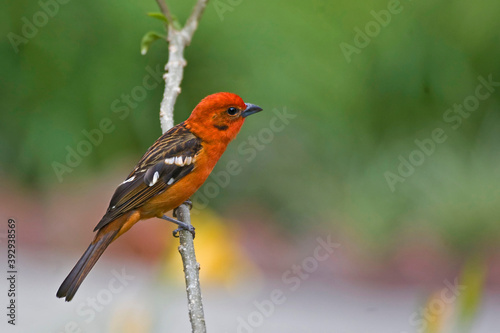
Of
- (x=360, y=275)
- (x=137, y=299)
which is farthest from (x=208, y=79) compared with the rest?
(x=137, y=299)

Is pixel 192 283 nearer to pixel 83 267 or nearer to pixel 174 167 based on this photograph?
pixel 83 267

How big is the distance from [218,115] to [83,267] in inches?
24.2

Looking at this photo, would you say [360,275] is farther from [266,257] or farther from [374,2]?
[374,2]

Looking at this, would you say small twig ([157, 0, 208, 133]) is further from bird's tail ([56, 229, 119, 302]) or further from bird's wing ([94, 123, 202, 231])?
bird's tail ([56, 229, 119, 302])

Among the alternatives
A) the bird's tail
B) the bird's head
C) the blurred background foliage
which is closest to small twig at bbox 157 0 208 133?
the bird's head

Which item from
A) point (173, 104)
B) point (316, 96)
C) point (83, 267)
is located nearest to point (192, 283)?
point (83, 267)

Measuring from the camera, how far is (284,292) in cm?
344

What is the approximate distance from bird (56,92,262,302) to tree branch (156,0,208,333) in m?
0.06

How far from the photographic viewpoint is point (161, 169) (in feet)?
6.31

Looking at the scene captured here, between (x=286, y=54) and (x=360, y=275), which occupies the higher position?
(x=286, y=54)

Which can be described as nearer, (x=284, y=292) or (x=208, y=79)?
(x=208, y=79)

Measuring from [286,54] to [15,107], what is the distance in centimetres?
138

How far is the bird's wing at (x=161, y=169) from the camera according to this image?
73.7 inches

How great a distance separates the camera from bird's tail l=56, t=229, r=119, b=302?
5.05ft
